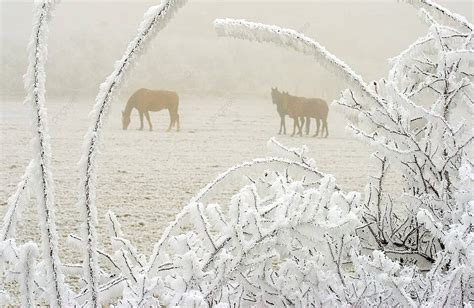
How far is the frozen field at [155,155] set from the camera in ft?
2.92

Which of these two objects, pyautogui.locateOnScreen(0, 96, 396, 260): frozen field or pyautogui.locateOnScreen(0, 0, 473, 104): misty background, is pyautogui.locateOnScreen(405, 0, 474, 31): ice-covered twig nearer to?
pyautogui.locateOnScreen(0, 96, 396, 260): frozen field

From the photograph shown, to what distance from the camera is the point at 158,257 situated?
214 mm

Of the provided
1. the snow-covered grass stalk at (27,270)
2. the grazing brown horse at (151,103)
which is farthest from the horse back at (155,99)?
the snow-covered grass stalk at (27,270)

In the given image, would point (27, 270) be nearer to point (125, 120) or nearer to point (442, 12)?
point (442, 12)

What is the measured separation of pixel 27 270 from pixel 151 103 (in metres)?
1.45

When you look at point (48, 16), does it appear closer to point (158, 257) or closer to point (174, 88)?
point (158, 257)

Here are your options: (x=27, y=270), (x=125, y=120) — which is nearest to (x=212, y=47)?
(x=125, y=120)

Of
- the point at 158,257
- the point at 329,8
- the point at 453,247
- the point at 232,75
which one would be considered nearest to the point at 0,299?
the point at 158,257

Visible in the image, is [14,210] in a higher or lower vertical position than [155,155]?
higher

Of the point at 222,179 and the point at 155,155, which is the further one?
the point at 155,155

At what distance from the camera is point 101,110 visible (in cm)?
17

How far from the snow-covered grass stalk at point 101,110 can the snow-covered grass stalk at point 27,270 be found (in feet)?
0.06

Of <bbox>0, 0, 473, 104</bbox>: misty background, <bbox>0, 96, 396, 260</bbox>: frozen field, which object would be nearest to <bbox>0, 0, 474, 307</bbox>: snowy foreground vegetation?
<bbox>0, 96, 396, 260</bbox>: frozen field

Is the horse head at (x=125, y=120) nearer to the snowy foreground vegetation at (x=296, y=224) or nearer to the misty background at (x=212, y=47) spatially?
the misty background at (x=212, y=47)
